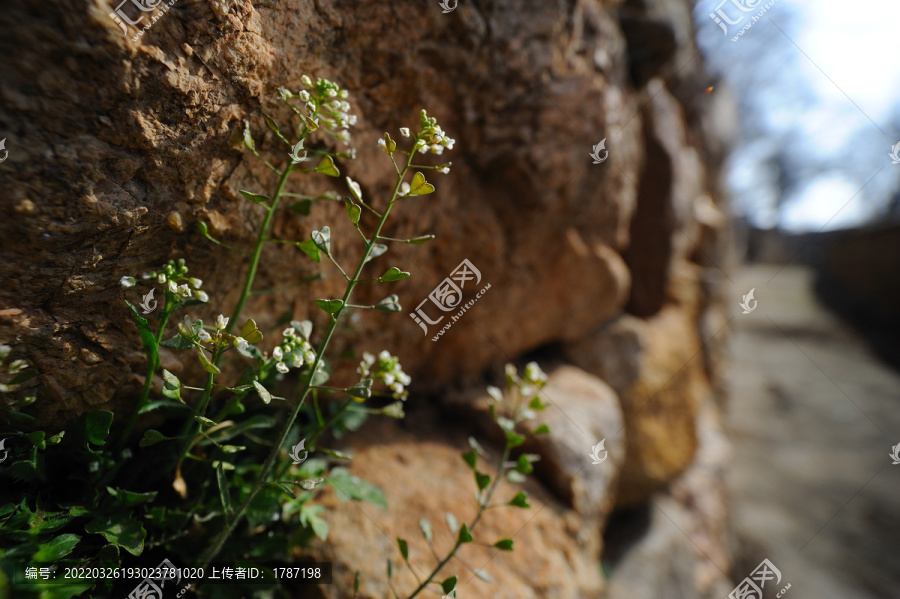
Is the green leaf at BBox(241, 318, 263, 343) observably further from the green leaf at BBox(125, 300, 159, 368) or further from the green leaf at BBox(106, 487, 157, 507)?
the green leaf at BBox(106, 487, 157, 507)

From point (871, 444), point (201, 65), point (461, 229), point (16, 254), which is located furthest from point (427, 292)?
point (871, 444)

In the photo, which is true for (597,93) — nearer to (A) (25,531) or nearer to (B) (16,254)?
(B) (16,254)

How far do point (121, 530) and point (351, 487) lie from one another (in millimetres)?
624

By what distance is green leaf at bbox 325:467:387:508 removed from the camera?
1485 mm

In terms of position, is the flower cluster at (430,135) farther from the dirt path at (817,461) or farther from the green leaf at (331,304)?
the dirt path at (817,461)

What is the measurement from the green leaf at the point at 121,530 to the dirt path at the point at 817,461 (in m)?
5.35

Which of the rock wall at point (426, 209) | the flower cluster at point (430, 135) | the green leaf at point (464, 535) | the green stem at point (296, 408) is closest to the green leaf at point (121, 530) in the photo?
the green stem at point (296, 408)

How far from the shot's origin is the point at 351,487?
151cm

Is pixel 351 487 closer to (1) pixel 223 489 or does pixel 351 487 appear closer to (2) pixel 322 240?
(1) pixel 223 489

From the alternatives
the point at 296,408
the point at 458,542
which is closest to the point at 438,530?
the point at 458,542

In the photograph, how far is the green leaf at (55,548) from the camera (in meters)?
0.96

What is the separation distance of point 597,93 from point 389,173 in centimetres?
148

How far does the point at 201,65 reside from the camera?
1257 millimetres

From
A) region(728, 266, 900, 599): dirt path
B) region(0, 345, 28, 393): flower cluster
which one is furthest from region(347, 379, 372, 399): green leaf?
region(728, 266, 900, 599): dirt path
